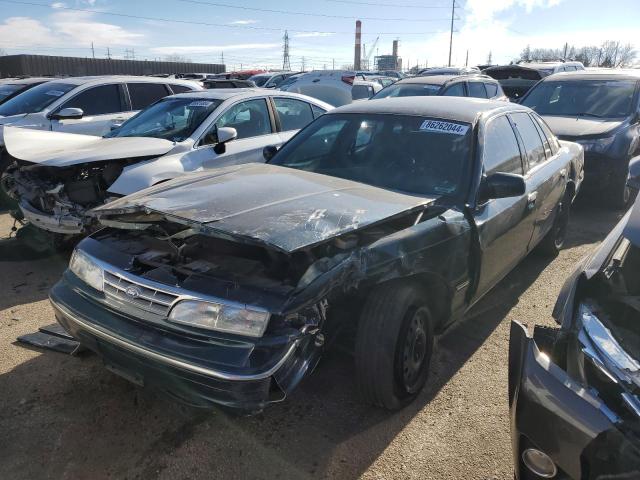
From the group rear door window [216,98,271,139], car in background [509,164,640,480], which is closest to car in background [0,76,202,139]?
rear door window [216,98,271,139]

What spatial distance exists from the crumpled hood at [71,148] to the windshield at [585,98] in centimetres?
635

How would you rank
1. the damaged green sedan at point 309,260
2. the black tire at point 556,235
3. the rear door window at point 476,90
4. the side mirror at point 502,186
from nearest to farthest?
1. the damaged green sedan at point 309,260
2. the side mirror at point 502,186
3. the black tire at point 556,235
4. the rear door window at point 476,90

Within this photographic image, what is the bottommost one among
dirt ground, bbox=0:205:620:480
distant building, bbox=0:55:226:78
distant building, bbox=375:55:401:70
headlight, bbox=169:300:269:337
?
dirt ground, bbox=0:205:620:480

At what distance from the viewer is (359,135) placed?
3.86 meters

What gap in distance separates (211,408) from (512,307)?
291 cm

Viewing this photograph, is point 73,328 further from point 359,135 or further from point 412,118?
point 412,118

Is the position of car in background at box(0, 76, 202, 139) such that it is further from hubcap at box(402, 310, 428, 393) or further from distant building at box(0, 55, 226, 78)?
distant building at box(0, 55, 226, 78)

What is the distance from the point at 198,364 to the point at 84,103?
686 centimetres

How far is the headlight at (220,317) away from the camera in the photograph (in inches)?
87.9

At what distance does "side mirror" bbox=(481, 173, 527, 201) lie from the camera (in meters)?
3.14

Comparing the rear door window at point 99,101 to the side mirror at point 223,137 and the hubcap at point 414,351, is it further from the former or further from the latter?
the hubcap at point 414,351

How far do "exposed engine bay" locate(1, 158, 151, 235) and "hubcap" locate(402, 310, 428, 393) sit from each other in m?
3.36

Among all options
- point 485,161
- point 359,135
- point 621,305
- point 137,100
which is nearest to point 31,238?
point 137,100

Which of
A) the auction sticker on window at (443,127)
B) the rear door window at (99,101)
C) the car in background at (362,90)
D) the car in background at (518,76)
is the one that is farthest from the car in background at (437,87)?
the auction sticker on window at (443,127)
